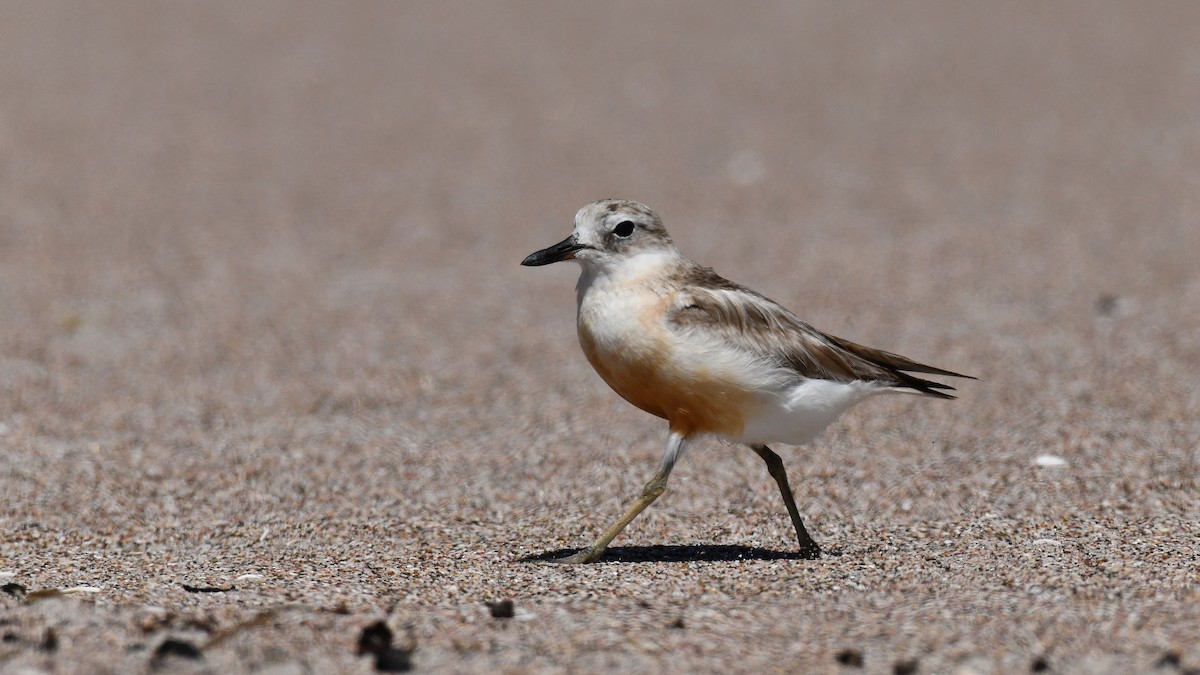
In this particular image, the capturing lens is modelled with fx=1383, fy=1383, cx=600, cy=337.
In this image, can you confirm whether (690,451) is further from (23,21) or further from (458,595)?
(23,21)

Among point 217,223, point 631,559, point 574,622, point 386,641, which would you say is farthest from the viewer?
point 217,223

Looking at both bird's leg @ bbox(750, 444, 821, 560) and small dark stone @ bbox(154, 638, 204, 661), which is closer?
small dark stone @ bbox(154, 638, 204, 661)

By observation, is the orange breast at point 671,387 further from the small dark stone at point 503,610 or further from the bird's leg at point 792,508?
the small dark stone at point 503,610

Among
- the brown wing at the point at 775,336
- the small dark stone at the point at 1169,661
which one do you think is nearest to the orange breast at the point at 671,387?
the brown wing at the point at 775,336

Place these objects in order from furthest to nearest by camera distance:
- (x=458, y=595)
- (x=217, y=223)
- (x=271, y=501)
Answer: (x=217, y=223)
(x=271, y=501)
(x=458, y=595)

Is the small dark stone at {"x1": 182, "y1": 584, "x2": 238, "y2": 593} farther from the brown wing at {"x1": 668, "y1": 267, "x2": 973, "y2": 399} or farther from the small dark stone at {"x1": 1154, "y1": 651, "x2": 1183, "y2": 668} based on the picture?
the small dark stone at {"x1": 1154, "y1": 651, "x2": 1183, "y2": 668}

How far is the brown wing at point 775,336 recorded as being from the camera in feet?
16.3

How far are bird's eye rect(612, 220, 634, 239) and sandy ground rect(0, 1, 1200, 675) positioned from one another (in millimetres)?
1213

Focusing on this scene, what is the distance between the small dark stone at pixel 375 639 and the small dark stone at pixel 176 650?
0.43 meters

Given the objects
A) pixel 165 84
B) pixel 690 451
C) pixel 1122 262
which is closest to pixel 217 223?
pixel 165 84

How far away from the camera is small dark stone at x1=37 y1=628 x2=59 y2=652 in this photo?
3.79m

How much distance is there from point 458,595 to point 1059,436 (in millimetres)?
3825

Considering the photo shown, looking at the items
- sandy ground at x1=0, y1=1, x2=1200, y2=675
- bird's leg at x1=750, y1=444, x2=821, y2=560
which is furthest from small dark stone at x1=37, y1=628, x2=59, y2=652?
bird's leg at x1=750, y1=444, x2=821, y2=560

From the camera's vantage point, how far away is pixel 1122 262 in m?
10.6
